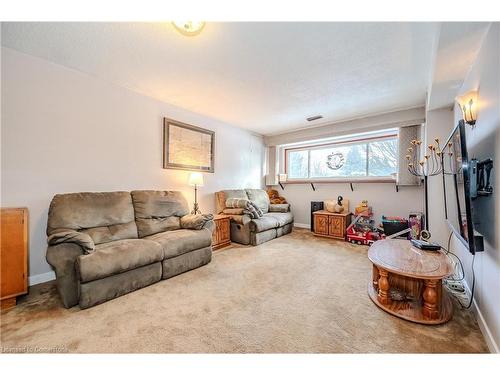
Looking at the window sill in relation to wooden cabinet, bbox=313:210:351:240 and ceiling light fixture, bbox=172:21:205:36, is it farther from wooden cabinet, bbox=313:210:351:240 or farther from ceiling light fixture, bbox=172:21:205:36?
ceiling light fixture, bbox=172:21:205:36

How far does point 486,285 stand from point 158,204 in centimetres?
327

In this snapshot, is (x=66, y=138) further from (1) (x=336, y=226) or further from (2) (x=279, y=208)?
(1) (x=336, y=226)

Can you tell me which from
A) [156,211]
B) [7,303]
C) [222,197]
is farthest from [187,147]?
[7,303]

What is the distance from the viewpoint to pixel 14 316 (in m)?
1.64

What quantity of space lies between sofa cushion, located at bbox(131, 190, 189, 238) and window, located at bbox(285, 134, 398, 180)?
3243mm

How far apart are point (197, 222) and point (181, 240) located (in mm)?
378

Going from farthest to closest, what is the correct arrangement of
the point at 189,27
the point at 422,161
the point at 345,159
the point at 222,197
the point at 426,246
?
the point at 345,159
the point at 222,197
the point at 422,161
the point at 426,246
the point at 189,27

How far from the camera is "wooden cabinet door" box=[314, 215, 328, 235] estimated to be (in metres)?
4.15

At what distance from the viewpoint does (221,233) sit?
11.6 ft

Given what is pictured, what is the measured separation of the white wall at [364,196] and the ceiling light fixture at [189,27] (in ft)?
12.6

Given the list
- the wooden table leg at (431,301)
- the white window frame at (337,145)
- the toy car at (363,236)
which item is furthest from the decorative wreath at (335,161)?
the wooden table leg at (431,301)

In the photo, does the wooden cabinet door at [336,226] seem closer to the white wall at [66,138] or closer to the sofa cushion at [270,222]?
the sofa cushion at [270,222]
